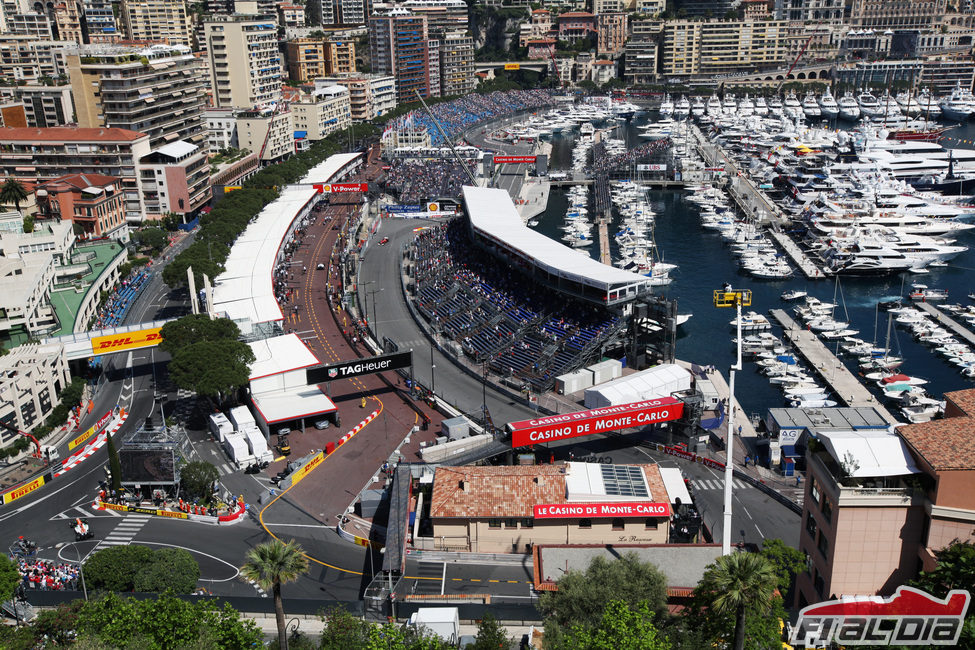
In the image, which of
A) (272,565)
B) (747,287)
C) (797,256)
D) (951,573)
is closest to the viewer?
(951,573)

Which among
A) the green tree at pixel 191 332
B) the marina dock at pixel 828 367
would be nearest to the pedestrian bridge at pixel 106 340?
the green tree at pixel 191 332

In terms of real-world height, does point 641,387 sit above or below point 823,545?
below

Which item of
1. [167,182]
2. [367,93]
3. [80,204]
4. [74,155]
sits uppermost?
[367,93]

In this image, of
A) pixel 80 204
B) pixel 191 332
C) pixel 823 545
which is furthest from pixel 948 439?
pixel 80 204

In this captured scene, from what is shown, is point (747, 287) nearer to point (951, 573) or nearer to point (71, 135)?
point (951, 573)

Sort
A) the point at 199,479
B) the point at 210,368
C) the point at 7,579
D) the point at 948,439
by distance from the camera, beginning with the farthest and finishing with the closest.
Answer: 1. the point at 210,368
2. the point at 199,479
3. the point at 7,579
4. the point at 948,439

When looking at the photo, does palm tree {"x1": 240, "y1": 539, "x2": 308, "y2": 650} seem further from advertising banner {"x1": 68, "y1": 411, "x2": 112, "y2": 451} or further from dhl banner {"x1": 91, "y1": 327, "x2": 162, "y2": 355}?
dhl banner {"x1": 91, "y1": 327, "x2": 162, "y2": 355}
